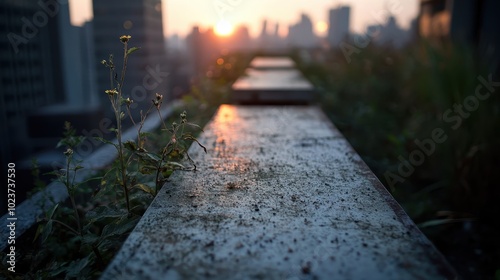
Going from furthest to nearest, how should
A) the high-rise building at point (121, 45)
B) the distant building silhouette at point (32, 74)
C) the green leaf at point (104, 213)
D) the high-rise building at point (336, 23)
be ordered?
the distant building silhouette at point (32, 74) < the high-rise building at point (121, 45) < the high-rise building at point (336, 23) < the green leaf at point (104, 213)

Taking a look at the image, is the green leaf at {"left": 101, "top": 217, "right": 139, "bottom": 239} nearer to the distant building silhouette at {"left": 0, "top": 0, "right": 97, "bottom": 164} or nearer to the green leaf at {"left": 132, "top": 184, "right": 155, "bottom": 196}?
the green leaf at {"left": 132, "top": 184, "right": 155, "bottom": 196}

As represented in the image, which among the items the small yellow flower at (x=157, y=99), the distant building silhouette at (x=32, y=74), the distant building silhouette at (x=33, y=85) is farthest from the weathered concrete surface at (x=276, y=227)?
the distant building silhouette at (x=32, y=74)

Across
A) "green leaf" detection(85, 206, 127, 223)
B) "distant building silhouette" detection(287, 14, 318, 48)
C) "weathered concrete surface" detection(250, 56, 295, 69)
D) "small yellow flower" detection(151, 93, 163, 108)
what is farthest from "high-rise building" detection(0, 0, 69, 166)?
"green leaf" detection(85, 206, 127, 223)

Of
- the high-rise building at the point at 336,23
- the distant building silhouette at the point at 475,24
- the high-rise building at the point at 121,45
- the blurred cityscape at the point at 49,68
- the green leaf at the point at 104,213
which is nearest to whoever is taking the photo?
the green leaf at the point at 104,213

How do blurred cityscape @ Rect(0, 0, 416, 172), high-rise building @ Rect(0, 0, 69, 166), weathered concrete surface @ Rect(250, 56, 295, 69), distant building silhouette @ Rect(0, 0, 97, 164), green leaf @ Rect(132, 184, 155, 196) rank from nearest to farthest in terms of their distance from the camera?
green leaf @ Rect(132, 184, 155, 196) → weathered concrete surface @ Rect(250, 56, 295, 69) → blurred cityscape @ Rect(0, 0, 416, 172) → high-rise building @ Rect(0, 0, 69, 166) → distant building silhouette @ Rect(0, 0, 97, 164)

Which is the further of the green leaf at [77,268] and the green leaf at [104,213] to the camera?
the green leaf at [104,213]

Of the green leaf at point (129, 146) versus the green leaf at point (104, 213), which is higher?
the green leaf at point (129, 146)

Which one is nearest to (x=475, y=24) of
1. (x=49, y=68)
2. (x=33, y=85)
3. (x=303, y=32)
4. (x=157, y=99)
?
(x=157, y=99)

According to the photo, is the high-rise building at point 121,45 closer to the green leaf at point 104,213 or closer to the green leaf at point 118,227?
the green leaf at point 104,213
